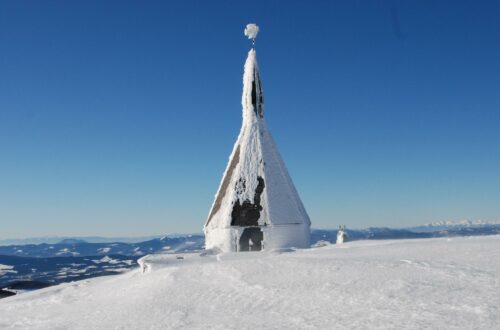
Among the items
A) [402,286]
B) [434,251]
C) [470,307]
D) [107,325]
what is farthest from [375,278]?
[107,325]

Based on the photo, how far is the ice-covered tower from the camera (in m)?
16.6

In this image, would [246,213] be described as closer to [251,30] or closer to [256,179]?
[256,179]

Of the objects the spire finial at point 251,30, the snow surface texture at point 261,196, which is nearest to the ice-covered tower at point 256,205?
the snow surface texture at point 261,196

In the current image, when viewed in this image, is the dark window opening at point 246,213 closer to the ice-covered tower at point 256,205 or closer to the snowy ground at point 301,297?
the ice-covered tower at point 256,205

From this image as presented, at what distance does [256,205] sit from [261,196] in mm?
441

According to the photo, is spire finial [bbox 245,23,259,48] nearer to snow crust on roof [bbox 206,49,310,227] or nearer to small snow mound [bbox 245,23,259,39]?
small snow mound [bbox 245,23,259,39]

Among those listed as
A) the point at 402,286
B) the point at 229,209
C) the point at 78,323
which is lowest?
the point at 78,323

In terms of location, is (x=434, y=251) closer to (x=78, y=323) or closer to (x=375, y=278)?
(x=375, y=278)

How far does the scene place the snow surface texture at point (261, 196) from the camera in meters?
16.6

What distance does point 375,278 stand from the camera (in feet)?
21.4

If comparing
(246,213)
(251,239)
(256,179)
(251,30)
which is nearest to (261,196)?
(256,179)

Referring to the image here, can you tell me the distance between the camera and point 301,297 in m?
6.09

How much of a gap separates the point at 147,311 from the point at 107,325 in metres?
0.62

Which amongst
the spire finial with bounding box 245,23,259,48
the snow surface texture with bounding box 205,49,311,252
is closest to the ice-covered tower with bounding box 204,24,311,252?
the snow surface texture with bounding box 205,49,311,252
